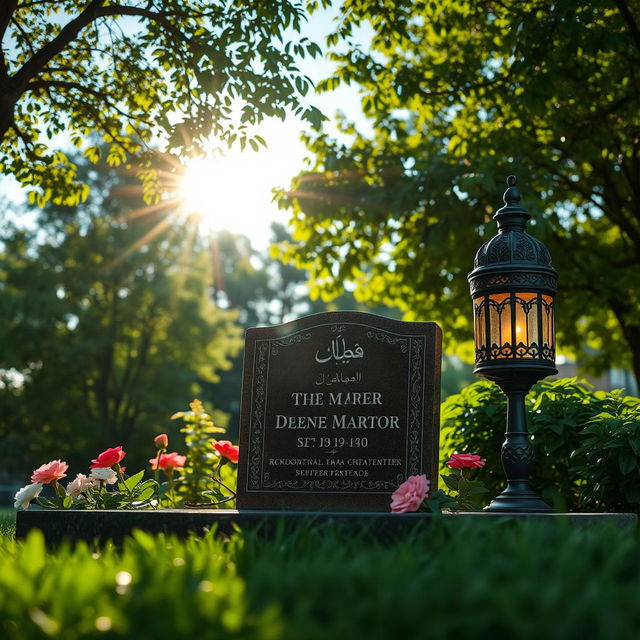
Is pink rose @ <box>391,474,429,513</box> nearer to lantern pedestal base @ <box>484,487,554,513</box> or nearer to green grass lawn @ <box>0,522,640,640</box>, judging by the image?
lantern pedestal base @ <box>484,487,554,513</box>

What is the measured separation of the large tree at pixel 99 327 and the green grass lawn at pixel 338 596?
80.3 ft

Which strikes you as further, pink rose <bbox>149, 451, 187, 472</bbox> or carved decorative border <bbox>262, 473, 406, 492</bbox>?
pink rose <bbox>149, 451, 187, 472</bbox>

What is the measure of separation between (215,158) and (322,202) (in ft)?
13.7

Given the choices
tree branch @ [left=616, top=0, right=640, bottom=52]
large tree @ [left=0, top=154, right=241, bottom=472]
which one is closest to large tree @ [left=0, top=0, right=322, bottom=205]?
tree branch @ [left=616, top=0, right=640, bottom=52]

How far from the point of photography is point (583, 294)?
47.0ft

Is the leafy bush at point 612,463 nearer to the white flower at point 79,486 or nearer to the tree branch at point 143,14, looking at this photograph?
the white flower at point 79,486

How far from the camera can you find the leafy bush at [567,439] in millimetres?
6316

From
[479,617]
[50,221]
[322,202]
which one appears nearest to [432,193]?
[322,202]

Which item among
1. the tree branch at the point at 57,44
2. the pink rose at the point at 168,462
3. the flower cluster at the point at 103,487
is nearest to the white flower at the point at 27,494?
the flower cluster at the point at 103,487

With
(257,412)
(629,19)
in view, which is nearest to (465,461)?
(257,412)

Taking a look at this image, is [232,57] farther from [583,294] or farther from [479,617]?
[583,294]

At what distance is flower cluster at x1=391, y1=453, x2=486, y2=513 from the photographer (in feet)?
17.1

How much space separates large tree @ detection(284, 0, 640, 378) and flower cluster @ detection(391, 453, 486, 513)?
4791 millimetres

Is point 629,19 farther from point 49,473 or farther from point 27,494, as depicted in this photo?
point 27,494
